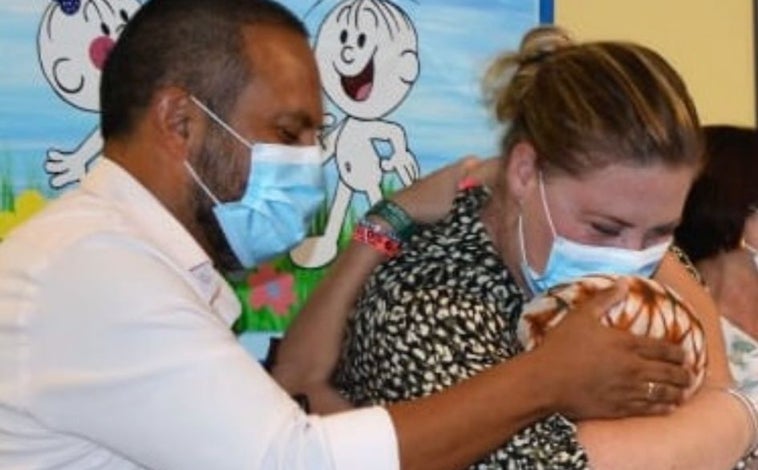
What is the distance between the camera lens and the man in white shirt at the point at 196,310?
115 cm

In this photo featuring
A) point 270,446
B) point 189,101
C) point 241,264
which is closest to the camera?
point 270,446

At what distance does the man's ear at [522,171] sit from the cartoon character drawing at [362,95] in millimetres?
564

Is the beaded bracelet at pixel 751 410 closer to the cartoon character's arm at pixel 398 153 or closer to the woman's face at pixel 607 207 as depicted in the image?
the woman's face at pixel 607 207

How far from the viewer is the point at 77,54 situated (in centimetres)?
181

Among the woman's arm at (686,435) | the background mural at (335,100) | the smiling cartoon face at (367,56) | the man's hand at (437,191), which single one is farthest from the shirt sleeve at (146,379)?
the smiling cartoon face at (367,56)

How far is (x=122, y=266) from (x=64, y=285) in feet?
0.18

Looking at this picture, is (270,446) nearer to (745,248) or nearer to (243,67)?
(243,67)

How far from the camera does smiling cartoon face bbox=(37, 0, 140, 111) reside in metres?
1.79

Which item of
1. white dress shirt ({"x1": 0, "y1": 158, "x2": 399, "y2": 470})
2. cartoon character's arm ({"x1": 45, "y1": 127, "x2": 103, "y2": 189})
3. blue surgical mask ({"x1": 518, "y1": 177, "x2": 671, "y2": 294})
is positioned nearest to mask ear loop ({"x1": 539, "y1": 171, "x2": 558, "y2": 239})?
blue surgical mask ({"x1": 518, "y1": 177, "x2": 671, "y2": 294})

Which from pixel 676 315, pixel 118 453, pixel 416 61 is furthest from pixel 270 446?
pixel 416 61

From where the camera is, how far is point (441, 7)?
2.07 metres

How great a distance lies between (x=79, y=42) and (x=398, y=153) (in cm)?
54

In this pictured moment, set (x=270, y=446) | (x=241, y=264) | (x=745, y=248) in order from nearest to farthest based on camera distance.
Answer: (x=270, y=446) → (x=241, y=264) → (x=745, y=248)

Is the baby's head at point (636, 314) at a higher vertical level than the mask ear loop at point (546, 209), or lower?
lower
